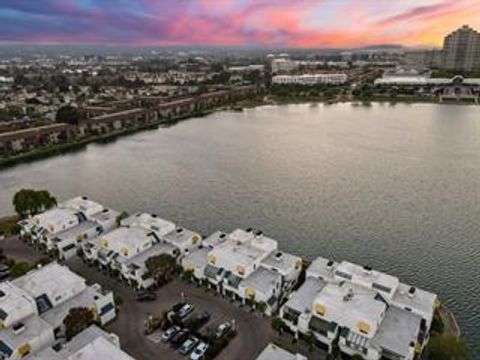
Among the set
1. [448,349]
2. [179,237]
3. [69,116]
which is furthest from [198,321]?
[69,116]

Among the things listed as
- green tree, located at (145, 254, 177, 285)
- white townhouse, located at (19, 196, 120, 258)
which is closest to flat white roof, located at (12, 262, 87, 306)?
green tree, located at (145, 254, 177, 285)

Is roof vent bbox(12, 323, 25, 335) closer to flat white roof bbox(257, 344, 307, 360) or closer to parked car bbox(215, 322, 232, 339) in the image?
parked car bbox(215, 322, 232, 339)

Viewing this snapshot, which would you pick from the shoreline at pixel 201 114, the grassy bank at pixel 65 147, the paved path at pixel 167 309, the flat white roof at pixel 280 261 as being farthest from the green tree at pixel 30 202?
the grassy bank at pixel 65 147

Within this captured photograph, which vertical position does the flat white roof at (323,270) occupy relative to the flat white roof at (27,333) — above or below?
below

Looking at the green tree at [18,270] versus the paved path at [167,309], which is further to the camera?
the green tree at [18,270]

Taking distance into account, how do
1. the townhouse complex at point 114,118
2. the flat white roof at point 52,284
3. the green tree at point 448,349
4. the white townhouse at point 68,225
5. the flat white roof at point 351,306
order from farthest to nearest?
the townhouse complex at point 114,118, the white townhouse at point 68,225, the flat white roof at point 52,284, the flat white roof at point 351,306, the green tree at point 448,349

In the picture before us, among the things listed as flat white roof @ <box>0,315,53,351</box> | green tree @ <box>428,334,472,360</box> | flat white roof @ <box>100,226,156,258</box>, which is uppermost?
flat white roof @ <box>100,226,156,258</box>

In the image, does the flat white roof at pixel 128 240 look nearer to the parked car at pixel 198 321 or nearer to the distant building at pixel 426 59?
the parked car at pixel 198 321
